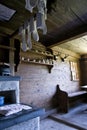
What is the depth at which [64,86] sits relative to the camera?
4980mm

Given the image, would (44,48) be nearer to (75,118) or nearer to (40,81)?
(40,81)

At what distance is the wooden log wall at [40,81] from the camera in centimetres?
371

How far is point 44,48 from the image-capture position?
438 cm

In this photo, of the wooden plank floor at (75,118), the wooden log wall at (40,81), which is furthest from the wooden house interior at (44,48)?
the wooden plank floor at (75,118)

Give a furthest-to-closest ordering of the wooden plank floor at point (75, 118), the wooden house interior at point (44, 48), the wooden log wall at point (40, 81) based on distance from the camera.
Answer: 1. the wooden log wall at point (40, 81)
2. the wooden plank floor at point (75, 118)
3. the wooden house interior at point (44, 48)

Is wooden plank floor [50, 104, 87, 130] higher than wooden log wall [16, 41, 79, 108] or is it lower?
lower

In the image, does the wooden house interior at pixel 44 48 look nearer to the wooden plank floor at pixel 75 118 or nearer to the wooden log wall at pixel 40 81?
the wooden log wall at pixel 40 81

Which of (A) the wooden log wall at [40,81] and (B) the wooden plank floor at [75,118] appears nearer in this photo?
(B) the wooden plank floor at [75,118]

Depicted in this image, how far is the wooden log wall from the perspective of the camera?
3709 millimetres

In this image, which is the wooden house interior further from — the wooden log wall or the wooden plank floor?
the wooden plank floor

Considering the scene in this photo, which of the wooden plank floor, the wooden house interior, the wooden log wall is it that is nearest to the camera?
the wooden house interior

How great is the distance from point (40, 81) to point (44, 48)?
99 cm

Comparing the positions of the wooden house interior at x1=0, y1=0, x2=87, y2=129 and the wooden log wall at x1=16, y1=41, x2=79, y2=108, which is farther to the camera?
the wooden log wall at x1=16, y1=41, x2=79, y2=108

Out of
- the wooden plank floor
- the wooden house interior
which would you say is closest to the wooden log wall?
the wooden house interior
